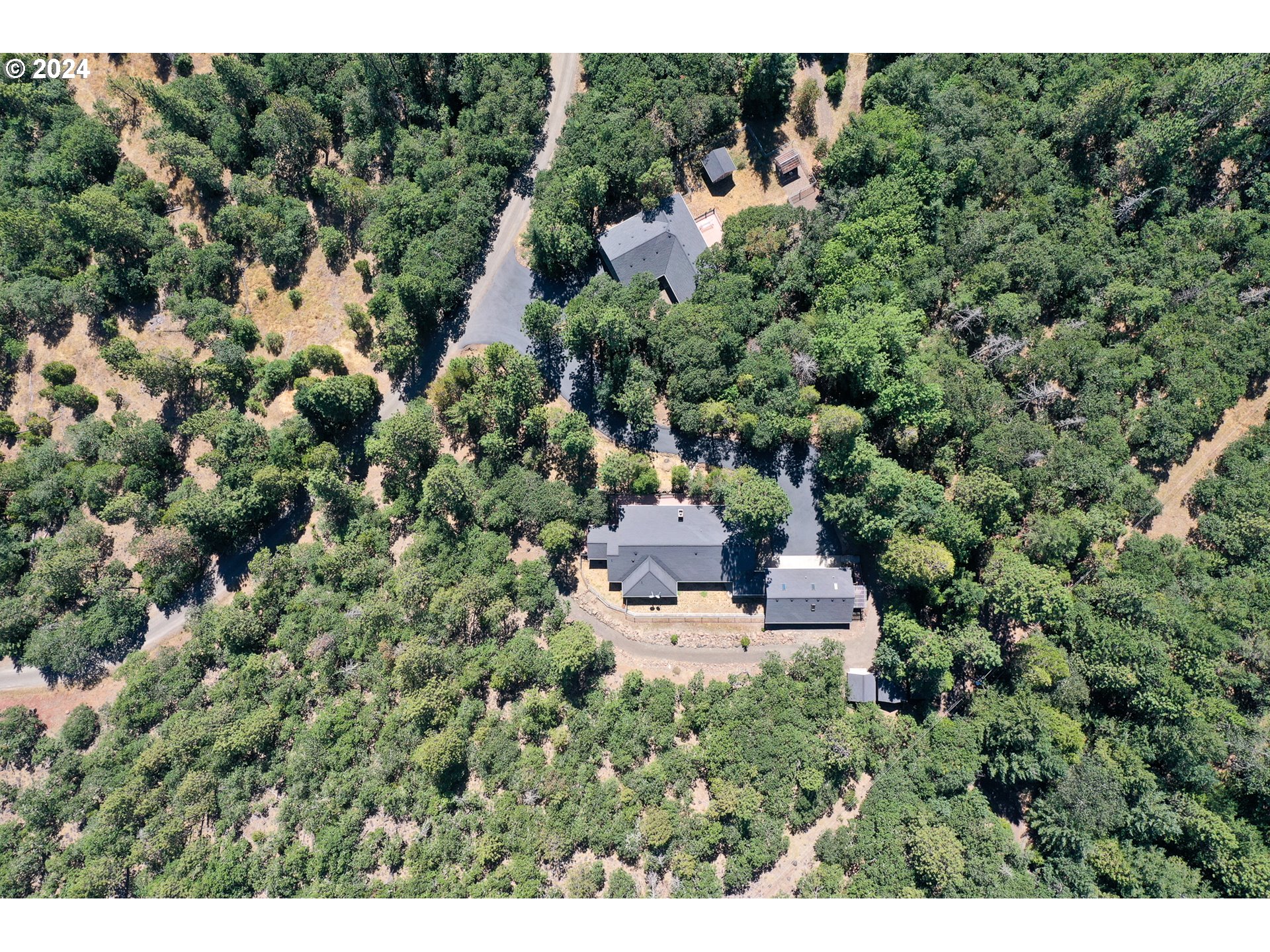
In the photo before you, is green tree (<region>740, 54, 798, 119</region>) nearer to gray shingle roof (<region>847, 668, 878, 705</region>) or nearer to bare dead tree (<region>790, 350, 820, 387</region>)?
bare dead tree (<region>790, 350, 820, 387</region>)

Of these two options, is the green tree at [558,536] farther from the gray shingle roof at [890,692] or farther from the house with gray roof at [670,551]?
the gray shingle roof at [890,692]

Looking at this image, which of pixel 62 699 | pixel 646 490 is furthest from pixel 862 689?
pixel 62 699

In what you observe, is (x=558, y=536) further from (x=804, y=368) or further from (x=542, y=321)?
(x=804, y=368)

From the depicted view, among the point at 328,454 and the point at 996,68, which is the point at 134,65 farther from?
the point at 996,68

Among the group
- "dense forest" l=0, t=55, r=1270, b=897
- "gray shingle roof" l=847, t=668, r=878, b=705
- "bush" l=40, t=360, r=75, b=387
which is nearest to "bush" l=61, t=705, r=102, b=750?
"dense forest" l=0, t=55, r=1270, b=897

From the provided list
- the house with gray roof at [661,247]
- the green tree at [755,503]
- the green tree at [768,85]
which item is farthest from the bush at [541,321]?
the green tree at [768,85]

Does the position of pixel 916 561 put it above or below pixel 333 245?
below

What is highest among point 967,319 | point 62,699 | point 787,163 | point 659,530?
point 787,163

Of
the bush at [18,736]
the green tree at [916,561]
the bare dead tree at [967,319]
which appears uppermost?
the bare dead tree at [967,319]
